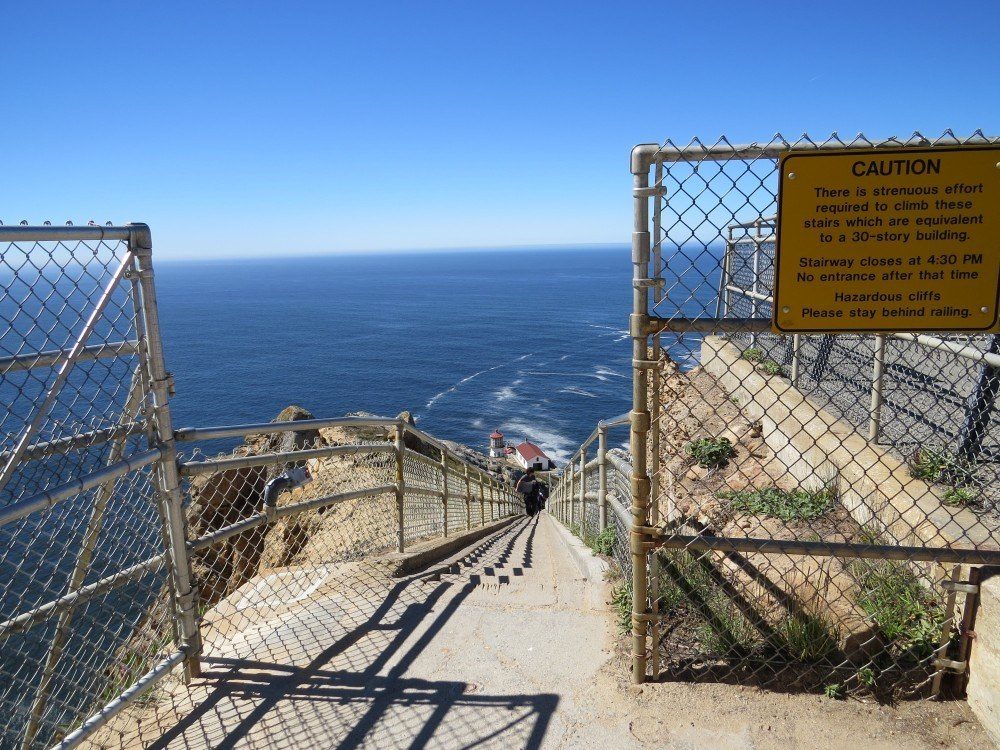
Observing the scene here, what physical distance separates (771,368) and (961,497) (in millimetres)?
4018

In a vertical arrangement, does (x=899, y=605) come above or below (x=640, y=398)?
below

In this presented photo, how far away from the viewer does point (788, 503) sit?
5008 millimetres

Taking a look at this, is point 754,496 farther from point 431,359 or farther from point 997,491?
point 431,359

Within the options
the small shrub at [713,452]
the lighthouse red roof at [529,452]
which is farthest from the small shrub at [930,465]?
the lighthouse red roof at [529,452]

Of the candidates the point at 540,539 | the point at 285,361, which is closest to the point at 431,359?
the point at 285,361

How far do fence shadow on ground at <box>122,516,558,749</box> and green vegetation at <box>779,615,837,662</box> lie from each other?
121cm

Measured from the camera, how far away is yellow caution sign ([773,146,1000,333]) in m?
2.74

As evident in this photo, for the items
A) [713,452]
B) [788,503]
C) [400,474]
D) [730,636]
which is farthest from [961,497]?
[400,474]

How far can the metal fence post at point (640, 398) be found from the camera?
2.94m

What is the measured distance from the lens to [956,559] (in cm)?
303

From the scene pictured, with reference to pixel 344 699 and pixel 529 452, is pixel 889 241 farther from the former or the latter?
pixel 529 452

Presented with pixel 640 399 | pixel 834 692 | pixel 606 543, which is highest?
pixel 640 399

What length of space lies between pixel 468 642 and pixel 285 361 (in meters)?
68.2

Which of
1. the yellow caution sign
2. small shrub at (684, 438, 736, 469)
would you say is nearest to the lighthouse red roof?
small shrub at (684, 438, 736, 469)
